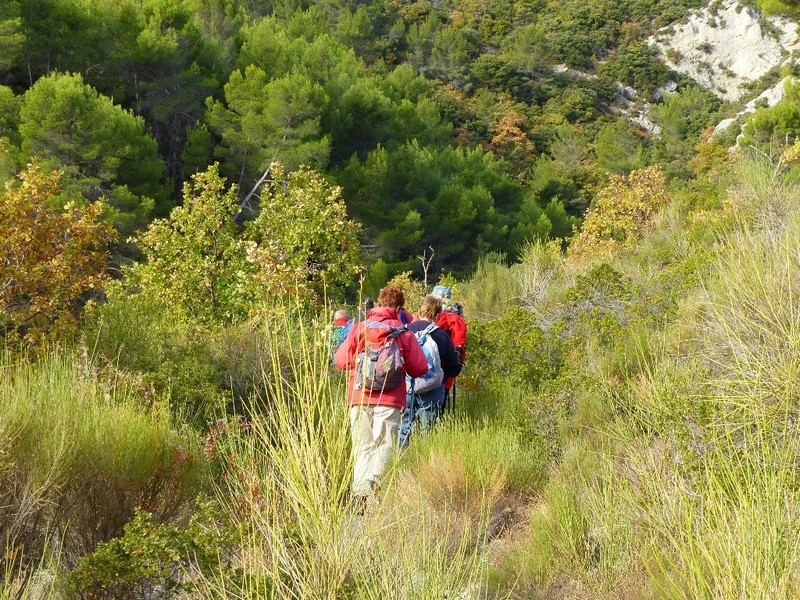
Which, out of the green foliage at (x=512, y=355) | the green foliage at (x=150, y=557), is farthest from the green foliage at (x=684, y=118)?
the green foliage at (x=150, y=557)

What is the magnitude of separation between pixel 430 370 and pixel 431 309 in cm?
51

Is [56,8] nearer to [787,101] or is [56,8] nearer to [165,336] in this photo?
[165,336]

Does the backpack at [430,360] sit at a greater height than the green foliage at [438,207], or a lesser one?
greater

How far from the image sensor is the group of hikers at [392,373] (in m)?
4.26

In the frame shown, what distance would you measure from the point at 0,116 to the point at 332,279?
9394mm

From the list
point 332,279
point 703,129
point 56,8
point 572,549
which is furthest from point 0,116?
point 703,129

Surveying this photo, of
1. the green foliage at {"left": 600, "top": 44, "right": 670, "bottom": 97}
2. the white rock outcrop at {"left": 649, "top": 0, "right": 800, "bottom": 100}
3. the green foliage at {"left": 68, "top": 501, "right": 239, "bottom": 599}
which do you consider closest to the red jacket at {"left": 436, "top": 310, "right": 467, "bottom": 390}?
the green foliage at {"left": 68, "top": 501, "right": 239, "bottom": 599}

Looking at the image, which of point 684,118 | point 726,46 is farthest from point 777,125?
point 726,46

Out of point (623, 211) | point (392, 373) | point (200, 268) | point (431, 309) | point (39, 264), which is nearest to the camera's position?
point (392, 373)

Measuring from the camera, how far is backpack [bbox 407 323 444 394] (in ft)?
17.7

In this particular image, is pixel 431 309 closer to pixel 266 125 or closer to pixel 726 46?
pixel 266 125

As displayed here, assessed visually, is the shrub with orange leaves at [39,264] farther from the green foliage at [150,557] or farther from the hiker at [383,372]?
the green foliage at [150,557]

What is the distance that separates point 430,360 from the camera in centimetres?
540

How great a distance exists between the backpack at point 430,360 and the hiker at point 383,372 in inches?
25.3
